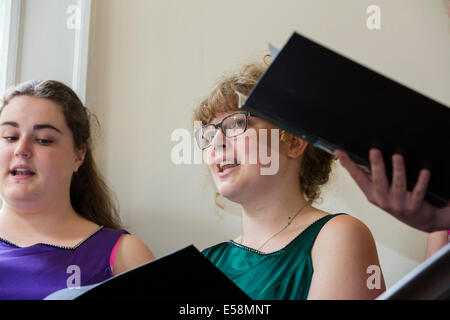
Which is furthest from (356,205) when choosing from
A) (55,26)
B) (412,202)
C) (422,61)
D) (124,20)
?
(55,26)

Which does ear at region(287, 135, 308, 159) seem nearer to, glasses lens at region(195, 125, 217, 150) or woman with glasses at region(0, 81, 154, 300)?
glasses lens at region(195, 125, 217, 150)

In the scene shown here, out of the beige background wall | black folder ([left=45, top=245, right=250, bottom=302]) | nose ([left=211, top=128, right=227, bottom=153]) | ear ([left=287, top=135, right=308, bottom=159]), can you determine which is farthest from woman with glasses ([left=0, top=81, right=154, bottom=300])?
black folder ([left=45, top=245, right=250, bottom=302])

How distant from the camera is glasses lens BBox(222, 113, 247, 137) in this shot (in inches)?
46.7

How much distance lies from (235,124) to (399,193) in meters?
0.51

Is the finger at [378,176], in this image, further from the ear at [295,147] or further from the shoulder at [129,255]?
the shoulder at [129,255]

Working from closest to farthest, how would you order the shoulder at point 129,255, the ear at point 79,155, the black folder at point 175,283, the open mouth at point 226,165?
the black folder at point 175,283, the open mouth at point 226,165, the shoulder at point 129,255, the ear at point 79,155

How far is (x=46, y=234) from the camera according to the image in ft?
4.26

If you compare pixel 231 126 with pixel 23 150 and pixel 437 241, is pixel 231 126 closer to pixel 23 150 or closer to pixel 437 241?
pixel 23 150

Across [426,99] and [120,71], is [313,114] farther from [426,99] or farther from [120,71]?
[120,71]

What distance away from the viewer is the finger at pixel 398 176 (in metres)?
0.73

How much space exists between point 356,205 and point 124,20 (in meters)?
0.98

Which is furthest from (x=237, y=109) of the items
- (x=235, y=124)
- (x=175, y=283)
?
(x=175, y=283)

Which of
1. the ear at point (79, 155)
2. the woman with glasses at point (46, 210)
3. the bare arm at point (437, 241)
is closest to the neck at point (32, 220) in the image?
the woman with glasses at point (46, 210)

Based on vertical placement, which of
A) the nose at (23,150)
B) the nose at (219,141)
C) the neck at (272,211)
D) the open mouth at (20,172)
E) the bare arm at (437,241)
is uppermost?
the nose at (219,141)
